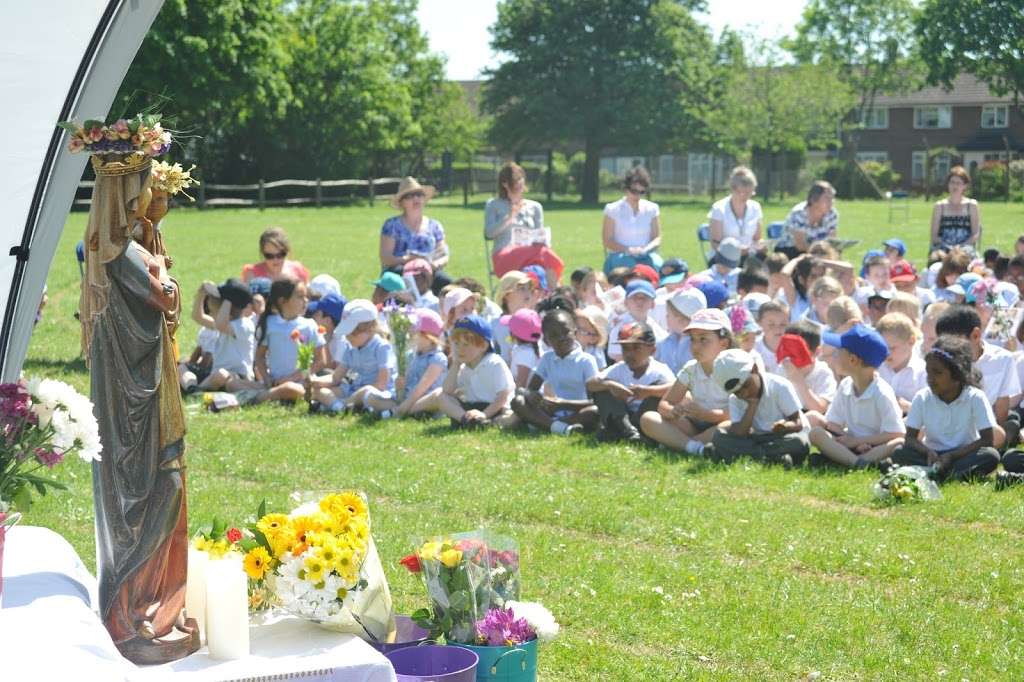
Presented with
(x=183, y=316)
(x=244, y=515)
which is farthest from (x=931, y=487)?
(x=183, y=316)

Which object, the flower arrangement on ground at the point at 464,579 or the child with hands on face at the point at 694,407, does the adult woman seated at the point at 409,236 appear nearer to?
the child with hands on face at the point at 694,407

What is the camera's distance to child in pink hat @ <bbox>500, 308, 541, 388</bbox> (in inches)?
417

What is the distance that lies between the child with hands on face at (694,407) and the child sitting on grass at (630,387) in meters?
0.20

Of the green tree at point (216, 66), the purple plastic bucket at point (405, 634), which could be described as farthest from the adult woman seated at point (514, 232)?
the green tree at point (216, 66)

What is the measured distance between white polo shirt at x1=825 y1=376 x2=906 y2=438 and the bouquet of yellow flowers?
16.7 ft

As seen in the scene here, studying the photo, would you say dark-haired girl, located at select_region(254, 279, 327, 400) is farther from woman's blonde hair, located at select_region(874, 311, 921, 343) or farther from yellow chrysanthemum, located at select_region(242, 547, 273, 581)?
yellow chrysanthemum, located at select_region(242, 547, 273, 581)

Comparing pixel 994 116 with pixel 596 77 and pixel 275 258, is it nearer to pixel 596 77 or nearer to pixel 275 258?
pixel 596 77

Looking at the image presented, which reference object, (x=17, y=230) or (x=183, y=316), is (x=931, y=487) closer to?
(x=17, y=230)

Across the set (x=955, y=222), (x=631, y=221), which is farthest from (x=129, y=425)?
(x=955, y=222)

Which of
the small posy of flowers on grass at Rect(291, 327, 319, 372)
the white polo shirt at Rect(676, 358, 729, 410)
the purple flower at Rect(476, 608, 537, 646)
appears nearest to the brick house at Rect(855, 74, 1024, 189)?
the small posy of flowers on grass at Rect(291, 327, 319, 372)

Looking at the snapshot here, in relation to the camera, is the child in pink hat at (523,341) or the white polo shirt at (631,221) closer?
the child in pink hat at (523,341)

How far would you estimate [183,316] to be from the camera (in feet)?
55.9

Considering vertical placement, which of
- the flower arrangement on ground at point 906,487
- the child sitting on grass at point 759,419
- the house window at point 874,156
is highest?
the house window at point 874,156

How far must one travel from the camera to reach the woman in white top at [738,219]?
1383 centimetres
